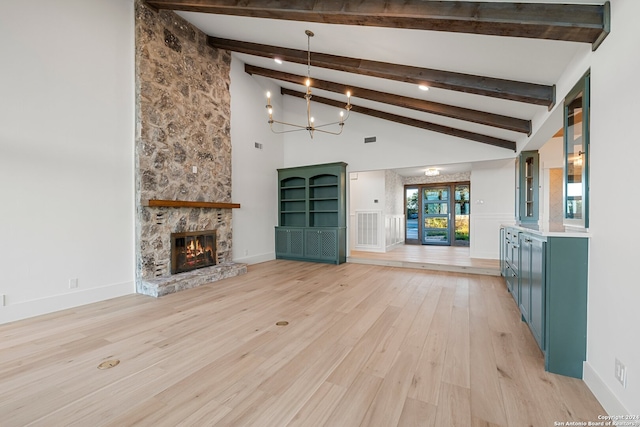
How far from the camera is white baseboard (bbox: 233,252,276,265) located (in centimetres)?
599

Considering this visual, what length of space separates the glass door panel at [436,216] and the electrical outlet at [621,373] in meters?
8.11

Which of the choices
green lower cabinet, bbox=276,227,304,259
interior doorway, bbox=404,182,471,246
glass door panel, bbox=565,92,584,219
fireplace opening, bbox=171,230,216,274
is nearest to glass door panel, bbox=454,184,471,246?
interior doorway, bbox=404,182,471,246

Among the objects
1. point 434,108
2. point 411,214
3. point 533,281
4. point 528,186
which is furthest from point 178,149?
point 411,214

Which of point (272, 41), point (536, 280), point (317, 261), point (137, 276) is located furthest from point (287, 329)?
point (272, 41)

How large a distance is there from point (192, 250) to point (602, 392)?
517cm

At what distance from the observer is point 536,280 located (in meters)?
2.30

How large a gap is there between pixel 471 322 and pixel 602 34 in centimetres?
267

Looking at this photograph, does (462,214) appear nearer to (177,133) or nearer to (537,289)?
(537,289)

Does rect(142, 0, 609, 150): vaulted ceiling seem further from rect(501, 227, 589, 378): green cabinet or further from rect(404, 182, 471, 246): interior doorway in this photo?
rect(404, 182, 471, 246): interior doorway

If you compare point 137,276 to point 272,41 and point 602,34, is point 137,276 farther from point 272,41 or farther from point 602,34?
point 602,34

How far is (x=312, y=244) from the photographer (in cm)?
654

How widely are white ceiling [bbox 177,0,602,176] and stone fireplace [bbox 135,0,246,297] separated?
61 centimetres

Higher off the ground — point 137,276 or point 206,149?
point 206,149

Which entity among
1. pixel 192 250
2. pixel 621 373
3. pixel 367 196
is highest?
pixel 367 196
